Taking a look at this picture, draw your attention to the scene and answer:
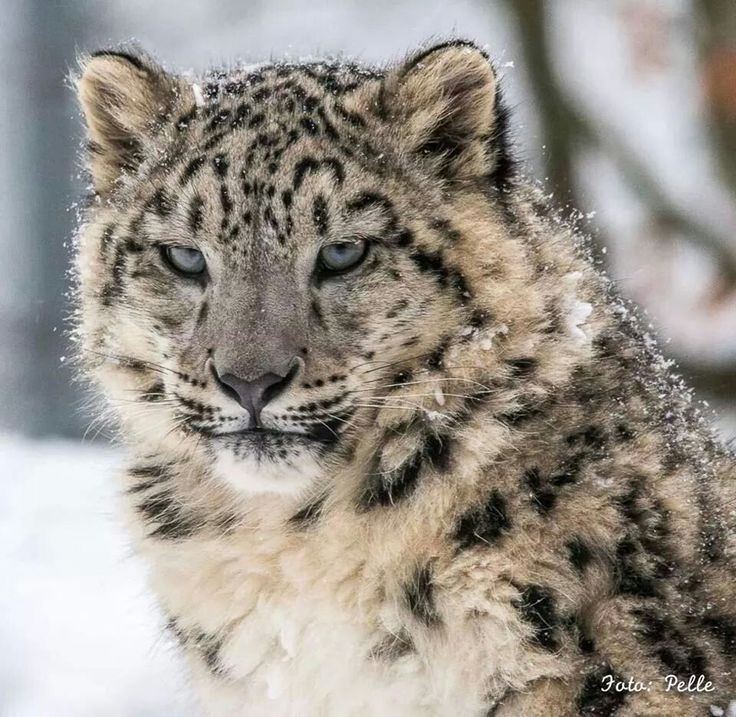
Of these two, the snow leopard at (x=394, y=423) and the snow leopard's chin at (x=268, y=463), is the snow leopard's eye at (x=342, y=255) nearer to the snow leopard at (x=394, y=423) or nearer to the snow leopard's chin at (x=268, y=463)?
the snow leopard at (x=394, y=423)

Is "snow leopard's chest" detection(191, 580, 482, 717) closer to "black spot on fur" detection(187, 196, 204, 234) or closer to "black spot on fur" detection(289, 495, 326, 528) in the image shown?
"black spot on fur" detection(289, 495, 326, 528)

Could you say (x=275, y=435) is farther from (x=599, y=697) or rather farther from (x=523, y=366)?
(x=599, y=697)

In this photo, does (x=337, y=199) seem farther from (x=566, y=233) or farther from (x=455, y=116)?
(x=566, y=233)

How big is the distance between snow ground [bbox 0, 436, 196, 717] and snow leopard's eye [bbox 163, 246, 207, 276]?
96 centimetres

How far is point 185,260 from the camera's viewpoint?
12.6 feet

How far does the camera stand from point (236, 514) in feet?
13.0

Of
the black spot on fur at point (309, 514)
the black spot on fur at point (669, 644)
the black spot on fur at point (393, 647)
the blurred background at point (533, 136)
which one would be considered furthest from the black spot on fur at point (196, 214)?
the blurred background at point (533, 136)

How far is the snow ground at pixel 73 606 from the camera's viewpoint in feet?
17.7

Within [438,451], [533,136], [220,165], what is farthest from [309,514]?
[533,136]

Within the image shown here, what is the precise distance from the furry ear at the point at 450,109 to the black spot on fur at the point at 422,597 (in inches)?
49.7

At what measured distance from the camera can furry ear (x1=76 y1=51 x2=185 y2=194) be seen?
4.17 metres

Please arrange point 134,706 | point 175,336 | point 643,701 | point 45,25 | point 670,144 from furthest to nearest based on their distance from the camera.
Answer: point 670,144 < point 45,25 < point 134,706 < point 175,336 < point 643,701

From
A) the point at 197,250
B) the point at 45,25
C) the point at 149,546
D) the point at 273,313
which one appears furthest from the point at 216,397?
the point at 45,25

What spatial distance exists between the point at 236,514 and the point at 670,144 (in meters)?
9.17
